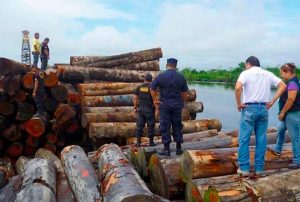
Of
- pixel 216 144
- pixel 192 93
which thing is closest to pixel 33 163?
pixel 216 144

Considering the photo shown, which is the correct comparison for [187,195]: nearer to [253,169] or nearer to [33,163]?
[253,169]

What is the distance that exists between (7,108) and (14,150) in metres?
1.35

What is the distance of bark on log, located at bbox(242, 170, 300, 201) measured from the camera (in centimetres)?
625

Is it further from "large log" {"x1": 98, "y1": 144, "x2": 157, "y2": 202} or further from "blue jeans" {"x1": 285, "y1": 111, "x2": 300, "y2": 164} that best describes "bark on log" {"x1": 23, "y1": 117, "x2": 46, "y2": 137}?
"blue jeans" {"x1": 285, "y1": 111, "x2": 300, "y2": 164}

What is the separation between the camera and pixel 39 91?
519 inches

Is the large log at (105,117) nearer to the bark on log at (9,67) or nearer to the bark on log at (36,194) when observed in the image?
the bark on log at (9,67)

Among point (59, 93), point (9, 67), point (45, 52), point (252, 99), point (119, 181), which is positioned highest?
point (45, 52)

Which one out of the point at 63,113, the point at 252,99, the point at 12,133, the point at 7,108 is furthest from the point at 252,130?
the point at 7,108

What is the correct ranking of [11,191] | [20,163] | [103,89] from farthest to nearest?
[103,89], [20,163], [11,191]

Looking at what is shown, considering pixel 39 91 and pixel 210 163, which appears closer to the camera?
pixel 210 163

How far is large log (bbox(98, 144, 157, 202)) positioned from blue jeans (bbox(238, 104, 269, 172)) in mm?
1817

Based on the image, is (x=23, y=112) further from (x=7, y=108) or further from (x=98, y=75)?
(x=98, y=75)

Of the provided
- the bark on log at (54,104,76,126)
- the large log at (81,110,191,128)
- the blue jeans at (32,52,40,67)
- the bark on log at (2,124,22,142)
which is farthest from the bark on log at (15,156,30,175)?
the blue jeans at (32,52,40,67)

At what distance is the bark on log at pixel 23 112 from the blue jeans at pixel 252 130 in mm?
8048
